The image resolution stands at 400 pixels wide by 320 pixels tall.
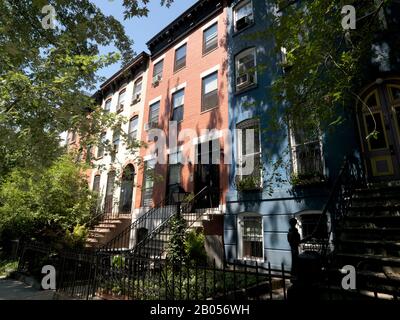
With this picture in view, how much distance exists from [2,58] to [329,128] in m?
9.32

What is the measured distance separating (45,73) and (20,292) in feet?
21.4

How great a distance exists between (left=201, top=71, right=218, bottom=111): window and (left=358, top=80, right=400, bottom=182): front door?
259 inches

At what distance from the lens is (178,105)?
48.1 ft

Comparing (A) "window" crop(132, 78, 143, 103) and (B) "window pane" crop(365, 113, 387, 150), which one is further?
(A) "window" crop(132, 78, 143, 103)

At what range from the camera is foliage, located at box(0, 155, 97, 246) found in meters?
11.3

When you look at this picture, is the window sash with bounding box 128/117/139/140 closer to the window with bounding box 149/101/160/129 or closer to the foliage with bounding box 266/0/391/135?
the window with bounding box 149/101/160/129

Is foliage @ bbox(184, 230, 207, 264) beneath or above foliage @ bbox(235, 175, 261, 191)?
beneath

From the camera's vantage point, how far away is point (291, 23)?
21.1 ft

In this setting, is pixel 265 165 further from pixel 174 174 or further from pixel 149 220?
pixel 149 220

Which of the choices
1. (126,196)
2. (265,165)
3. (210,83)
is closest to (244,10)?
(210,83)

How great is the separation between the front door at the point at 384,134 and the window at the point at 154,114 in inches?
431

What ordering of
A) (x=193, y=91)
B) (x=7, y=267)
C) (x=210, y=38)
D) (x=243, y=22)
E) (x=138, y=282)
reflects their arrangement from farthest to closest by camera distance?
(x=210, y=38) → (x=193, y=91) → (x=243, y=22) → (x=7, y=267) → (x=138, y=282)

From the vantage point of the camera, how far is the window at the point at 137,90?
17998 millimetres

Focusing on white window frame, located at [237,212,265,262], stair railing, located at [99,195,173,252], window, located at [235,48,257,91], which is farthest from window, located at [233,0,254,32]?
stair railing, located at [99,195,173,252]
